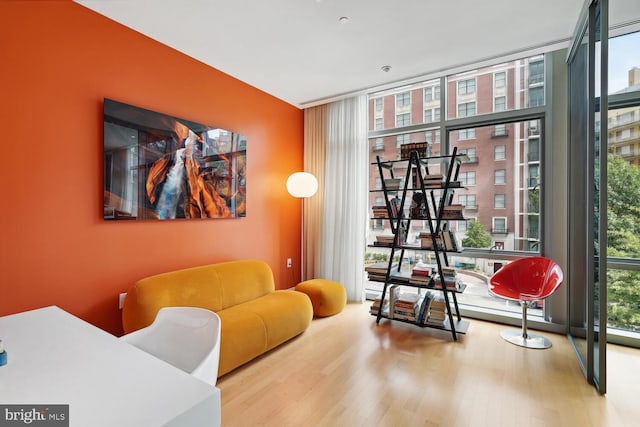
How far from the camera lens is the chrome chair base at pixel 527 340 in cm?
279

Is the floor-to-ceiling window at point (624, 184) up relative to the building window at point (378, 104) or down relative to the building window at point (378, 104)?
down

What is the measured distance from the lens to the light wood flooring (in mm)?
1853

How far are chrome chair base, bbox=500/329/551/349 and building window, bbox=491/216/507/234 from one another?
105cm

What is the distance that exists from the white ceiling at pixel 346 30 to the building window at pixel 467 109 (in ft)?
1.67

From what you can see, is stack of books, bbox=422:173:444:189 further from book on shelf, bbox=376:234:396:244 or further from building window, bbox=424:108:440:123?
building window, bbox=424:108:440:123

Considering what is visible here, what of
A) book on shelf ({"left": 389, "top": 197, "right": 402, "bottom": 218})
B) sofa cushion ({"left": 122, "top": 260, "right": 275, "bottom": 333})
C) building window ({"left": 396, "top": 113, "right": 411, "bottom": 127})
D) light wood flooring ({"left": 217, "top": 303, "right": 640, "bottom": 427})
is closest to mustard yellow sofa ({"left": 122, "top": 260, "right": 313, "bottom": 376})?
sofa cushion ({"left": 122, "top": 260, "right": 275, "bottom": 333})

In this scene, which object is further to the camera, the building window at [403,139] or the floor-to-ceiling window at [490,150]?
the building window at [403,139]

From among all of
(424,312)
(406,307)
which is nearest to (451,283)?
(424,312)

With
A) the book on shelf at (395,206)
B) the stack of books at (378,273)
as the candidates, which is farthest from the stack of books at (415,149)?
the stack of books at (378,273)

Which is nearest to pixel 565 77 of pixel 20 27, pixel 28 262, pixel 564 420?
pixel 564 420

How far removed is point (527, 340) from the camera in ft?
9.46

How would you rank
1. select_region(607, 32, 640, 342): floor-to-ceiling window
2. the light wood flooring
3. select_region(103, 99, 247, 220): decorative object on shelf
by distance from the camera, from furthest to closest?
select_region(607, 32, 640, 342): floor-to-ceiling window, select_region(103, 99, 247, 220): decorative object on shelf, the light wood flooring

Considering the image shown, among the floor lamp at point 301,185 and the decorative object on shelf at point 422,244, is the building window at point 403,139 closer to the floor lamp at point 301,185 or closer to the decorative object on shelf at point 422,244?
the decorative object on shelf at point 422,244

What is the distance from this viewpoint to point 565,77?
3.00 m
